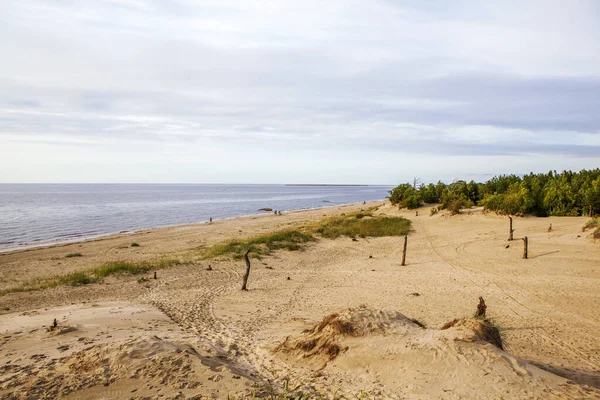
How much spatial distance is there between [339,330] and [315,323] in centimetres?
276

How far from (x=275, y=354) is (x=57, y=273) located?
56.5 ft

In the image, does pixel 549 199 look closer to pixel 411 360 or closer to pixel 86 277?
pixel 411 360

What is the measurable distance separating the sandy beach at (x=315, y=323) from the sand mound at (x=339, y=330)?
0.15 feet

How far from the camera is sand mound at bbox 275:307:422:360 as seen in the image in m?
7.89

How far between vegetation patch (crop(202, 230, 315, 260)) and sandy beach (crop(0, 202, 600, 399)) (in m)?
0.88

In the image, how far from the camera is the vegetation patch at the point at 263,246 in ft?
75.5

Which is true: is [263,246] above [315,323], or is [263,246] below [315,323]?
below

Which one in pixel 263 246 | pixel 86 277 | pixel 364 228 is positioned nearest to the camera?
pixel 86 277

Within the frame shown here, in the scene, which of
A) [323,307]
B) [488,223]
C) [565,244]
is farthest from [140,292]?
[488,223]

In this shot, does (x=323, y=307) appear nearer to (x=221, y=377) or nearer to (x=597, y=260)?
(x=221, y=377)

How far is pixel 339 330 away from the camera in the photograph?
819 cm

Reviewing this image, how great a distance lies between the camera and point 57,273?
789 inches

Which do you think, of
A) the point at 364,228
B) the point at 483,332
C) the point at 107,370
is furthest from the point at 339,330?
the point at 364,228

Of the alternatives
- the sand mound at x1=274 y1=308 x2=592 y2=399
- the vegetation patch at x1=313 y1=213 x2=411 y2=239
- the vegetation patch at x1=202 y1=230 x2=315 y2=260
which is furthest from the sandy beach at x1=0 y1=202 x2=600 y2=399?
the vegetation patch at x1=313 y1=213 x2=411 y2=239
